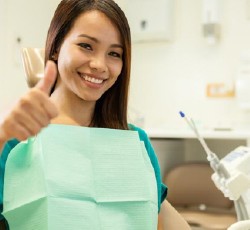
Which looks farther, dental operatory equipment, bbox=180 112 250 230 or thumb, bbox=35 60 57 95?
dental operatory equipment, bbox=180 112 250 230

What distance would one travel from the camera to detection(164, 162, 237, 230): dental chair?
2621mm

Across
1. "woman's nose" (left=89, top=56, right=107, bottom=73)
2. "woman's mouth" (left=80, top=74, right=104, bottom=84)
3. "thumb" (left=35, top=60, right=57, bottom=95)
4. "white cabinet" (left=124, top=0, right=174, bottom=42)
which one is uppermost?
"white cabinet" (left=124, top=0, right=174, bottom=42)

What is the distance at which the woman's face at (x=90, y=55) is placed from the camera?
106 centimetres

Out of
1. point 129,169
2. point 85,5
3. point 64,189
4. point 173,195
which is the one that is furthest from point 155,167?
point 173,195

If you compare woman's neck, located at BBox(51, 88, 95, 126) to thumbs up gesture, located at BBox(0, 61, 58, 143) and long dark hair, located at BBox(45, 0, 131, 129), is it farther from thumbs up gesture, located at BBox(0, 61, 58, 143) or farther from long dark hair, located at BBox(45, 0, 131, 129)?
thumbs up gesture, located at BBox(0, 61, 58, 143)

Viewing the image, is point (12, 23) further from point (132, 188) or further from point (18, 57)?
point (132, 188)

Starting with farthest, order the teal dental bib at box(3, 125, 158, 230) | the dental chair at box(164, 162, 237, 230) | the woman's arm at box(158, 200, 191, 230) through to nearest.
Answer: the dental chair at box(164, 162, 237, 230), the woman's arm at box(158, 200, 191, 230), the teal dental bib at box(3, 125, 158, 230)

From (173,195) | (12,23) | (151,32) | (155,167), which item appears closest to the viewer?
(155,167)

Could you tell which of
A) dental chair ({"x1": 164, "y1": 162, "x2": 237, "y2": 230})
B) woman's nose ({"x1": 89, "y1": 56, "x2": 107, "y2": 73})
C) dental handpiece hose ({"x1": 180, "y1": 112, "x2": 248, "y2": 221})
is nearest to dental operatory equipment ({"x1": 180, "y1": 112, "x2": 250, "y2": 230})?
dental handpiece hose ({"x1": 180, "y1": 112, "x2": 248, "y2": 221})

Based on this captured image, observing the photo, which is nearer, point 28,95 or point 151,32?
point 28,95

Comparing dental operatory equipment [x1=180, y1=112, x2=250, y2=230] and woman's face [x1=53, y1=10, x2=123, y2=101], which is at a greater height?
woman's face [x1=53, y1=10, x2=123, y2=101]

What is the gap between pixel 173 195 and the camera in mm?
→ 2695

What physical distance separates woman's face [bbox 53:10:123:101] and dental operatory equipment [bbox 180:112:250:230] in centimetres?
25

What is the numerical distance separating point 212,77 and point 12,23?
5.26 feet
